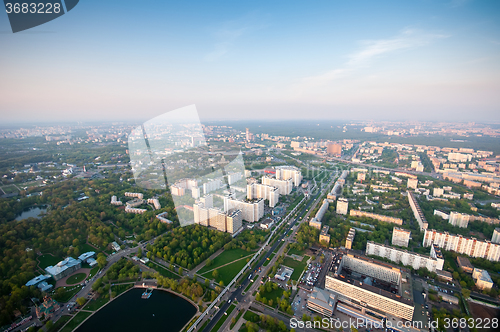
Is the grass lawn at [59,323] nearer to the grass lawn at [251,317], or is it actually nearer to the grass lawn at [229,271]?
the grass lawn at [229,271]

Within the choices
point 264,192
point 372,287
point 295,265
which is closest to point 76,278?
point 295,265

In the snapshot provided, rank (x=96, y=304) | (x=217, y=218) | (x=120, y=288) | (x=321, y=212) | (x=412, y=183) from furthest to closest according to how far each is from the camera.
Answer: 1. (x=412, y=183)
2. (x=321, y=212)
3. (x=217, y=218)
4. (x=120, y=288)
5. (x=96, y=304)

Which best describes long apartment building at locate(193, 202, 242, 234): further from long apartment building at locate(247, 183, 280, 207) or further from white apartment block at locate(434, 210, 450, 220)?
white apartment block at locate(434, 210, 450, 220)

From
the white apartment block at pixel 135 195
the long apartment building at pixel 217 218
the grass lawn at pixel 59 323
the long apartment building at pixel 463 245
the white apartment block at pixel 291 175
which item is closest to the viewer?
the grass lawn at pixel 59 323

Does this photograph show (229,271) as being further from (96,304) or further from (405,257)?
(405,257)

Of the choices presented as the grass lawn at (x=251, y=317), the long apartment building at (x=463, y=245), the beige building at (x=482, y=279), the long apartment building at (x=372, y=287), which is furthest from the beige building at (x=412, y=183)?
the grass lawn at (x=251, y=317)

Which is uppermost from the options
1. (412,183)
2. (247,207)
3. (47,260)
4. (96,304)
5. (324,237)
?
(247,207)
